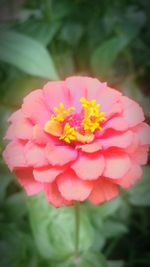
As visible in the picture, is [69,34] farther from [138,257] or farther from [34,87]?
[138,257]

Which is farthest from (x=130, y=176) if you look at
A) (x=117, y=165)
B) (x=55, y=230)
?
(x=55, y=230)

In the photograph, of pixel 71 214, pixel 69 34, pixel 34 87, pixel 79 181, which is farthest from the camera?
pixel 69 34

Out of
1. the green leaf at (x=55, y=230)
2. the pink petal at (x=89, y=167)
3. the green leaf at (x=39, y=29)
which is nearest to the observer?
the pink petal at (x=89, y=167)

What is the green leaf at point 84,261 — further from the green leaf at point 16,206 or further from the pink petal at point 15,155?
the pink petal at point 15,155

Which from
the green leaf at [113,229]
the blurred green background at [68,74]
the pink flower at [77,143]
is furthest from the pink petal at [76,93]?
the green leaf at [113,229]

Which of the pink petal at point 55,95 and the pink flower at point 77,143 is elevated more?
the pink petal at point 55,95

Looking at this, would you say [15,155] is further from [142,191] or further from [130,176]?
[142,191]

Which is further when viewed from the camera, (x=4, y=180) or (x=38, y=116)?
(x=4, y=180)

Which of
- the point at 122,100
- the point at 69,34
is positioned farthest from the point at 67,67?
the point at 122,100

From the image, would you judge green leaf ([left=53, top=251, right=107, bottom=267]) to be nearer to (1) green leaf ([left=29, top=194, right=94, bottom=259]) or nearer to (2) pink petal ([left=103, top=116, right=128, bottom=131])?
(1) green leaf ([left=29, top=194, right=94, bottom=259])
